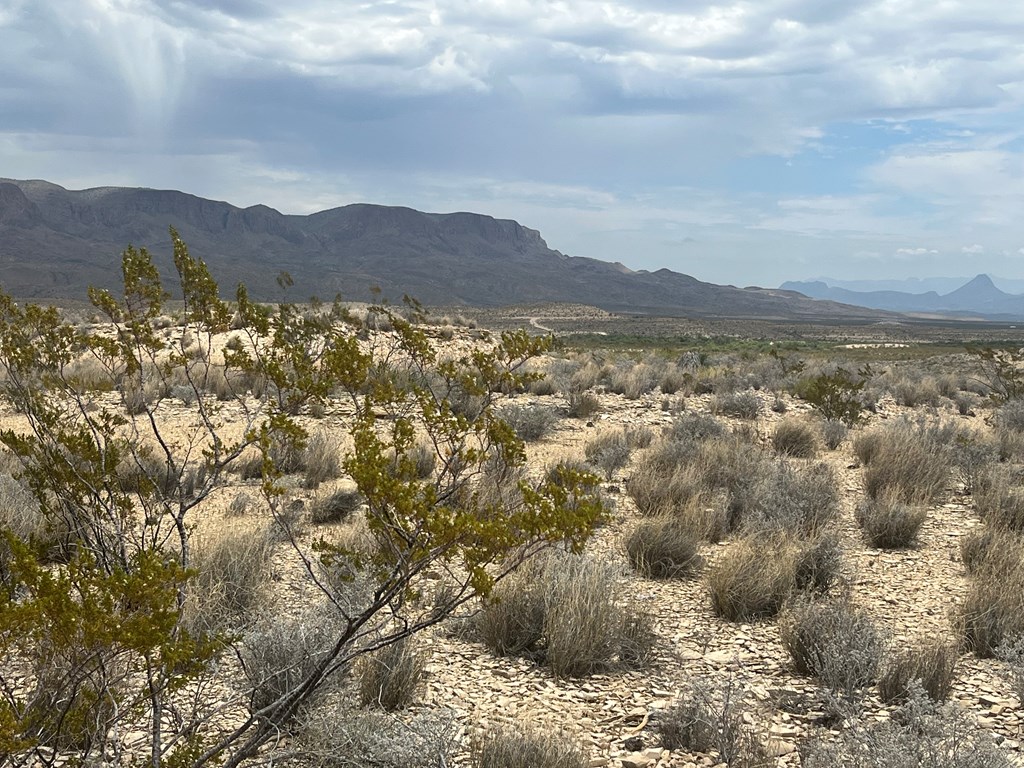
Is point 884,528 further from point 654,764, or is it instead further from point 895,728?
point 654,764

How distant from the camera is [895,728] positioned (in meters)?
3.57

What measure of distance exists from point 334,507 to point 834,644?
16.7 ft

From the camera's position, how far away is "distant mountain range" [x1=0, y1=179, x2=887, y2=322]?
122000mm

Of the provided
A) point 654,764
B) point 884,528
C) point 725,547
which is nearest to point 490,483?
point 725,547

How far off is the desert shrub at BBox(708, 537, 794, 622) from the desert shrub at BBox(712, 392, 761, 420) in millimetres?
9273

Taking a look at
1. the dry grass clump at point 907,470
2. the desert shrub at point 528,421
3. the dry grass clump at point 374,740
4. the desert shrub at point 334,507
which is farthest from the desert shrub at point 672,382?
the dry grass clump at point 374,740

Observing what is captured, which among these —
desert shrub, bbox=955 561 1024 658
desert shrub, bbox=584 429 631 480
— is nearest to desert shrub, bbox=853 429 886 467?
desert shrub, bbox=584 429 631 480

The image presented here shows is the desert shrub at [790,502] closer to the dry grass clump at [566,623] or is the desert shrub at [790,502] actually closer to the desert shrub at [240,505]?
the dry grass clump at [566,623]

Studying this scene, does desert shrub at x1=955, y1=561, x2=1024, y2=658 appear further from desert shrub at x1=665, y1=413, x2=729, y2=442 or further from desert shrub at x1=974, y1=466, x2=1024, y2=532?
desert shrub at x1=665, y1=413, x2=729, y2=442

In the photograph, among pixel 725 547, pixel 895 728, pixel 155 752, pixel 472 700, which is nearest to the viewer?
pixel 155 752

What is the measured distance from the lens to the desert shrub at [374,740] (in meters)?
3.54

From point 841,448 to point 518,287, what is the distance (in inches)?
5744

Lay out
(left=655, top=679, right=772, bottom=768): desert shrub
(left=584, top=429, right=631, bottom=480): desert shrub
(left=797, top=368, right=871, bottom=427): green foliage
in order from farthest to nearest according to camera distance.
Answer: (left=797, top=368, right=871, bottom=427): green foliage
(left=584, top=429, right=631, bottom=480): desert shrub
(left=655, top=679, right=772, bottom=768): desert shrub

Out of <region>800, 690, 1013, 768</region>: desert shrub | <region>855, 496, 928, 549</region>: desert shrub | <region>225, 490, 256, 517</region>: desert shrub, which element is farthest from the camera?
<region>225, 490, 256, 517</region>: desert shrub
